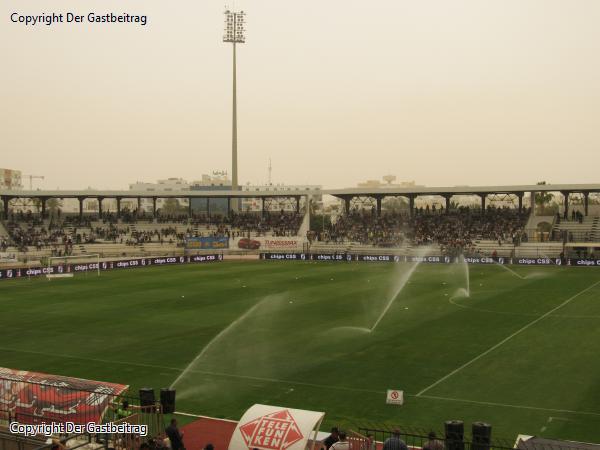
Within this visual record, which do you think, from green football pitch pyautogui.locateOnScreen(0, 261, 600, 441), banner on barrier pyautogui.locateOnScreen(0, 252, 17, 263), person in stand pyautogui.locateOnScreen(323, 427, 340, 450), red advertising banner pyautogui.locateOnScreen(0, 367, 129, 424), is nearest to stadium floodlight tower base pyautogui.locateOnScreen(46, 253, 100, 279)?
banner on barrier pyautogui.locateOnScreen(0, 252, 17, 263)

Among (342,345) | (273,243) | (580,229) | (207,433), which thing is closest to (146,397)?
(207,433)

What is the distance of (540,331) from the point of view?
103ft

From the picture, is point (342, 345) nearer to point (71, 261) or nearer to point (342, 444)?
point (342, 444)

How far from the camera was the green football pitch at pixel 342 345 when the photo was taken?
20312mm

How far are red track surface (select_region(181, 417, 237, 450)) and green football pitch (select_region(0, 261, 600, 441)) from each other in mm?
1018

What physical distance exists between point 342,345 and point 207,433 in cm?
1197

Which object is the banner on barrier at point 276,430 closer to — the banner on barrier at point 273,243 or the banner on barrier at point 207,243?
the banner on barrier at point 273,243

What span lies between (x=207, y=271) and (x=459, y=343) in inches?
1669

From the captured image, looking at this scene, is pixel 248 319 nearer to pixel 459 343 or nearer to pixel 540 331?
pixel 459 343

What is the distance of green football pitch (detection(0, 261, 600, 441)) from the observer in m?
20.3

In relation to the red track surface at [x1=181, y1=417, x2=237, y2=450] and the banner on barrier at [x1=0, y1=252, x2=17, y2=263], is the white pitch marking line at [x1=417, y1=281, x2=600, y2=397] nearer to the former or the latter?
the red track surface at [x1=181, y1=417, x2=237, y2=450]

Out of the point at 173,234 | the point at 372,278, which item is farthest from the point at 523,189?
the point at 173,234

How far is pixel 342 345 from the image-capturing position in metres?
28.9

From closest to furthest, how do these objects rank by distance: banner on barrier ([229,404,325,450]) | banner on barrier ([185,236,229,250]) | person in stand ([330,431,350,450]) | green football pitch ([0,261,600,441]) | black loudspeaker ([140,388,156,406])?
banner on barrier ([229,404,325,450])
person in stand ([330,431,350,450])
black loudspeaker ([140,388,156,406])
green football pitch ([0,261,600,441])
banner on barrier ([185,236,229,250])
